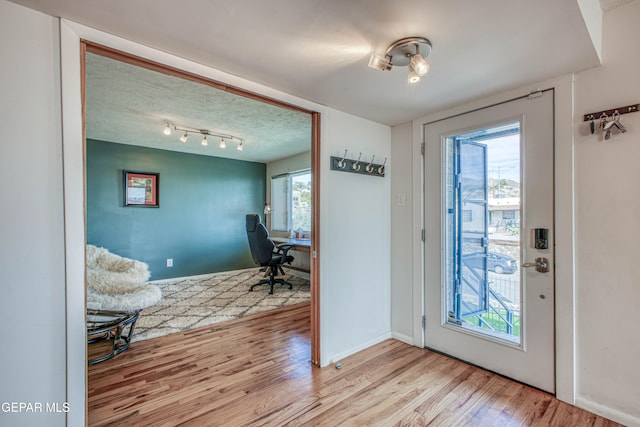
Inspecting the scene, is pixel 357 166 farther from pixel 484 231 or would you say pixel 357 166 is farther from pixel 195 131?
pixel 195 131

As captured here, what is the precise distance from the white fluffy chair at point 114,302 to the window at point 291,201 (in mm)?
2999

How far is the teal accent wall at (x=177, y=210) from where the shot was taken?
4.37 m

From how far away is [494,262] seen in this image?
2121 mm

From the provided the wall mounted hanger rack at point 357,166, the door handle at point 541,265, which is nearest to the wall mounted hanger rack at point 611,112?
the door handle at point 541,265

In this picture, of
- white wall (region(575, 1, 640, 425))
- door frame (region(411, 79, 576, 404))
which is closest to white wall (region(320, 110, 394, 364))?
door frame (region(411, 79, 576, 404))

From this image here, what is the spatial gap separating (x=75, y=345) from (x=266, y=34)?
1749 mm

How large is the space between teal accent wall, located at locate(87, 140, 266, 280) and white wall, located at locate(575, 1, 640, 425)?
5.20 metres

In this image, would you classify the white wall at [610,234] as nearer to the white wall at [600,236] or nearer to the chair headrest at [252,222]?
the white wall at [600,236]

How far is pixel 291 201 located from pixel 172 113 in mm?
2853

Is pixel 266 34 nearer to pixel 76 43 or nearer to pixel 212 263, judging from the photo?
pixel 76 43

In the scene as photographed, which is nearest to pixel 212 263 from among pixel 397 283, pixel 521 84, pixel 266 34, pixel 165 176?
pixel 165 176

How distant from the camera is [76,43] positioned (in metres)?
1.31

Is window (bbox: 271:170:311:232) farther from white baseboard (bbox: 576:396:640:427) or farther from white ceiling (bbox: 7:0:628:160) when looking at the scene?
white baseboard (bbox: 576:396:640:427)

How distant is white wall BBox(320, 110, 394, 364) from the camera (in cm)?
229
